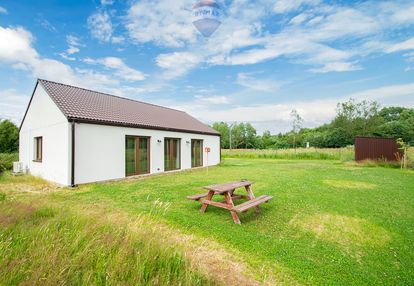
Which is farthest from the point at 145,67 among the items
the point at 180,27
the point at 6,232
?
the point at 6,232

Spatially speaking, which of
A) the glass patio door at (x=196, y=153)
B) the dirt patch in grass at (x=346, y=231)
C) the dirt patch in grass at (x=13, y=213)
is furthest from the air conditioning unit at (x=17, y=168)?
the dirt patch in grass at (x=346, y=231)

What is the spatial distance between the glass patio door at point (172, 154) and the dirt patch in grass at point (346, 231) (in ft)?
30.7

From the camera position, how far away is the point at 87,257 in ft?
6.99

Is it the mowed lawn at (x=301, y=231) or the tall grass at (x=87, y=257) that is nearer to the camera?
the tall grass at (x=87, y=257)

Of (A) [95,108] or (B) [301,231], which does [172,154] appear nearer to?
(A) [95,108]

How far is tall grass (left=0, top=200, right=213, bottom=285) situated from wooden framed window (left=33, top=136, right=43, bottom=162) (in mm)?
9704

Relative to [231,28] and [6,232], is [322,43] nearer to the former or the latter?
[231,28]

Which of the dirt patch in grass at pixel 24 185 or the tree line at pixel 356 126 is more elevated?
the tree line at pixel 356 126

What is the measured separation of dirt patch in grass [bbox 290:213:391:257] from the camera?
3.55 metres

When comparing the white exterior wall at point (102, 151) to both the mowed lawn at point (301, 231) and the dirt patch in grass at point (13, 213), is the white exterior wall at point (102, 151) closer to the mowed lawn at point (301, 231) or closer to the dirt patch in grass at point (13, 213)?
the mowed lawn at point (301, 231)

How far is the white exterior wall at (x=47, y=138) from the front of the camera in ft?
28.4

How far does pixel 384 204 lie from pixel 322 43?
9.36 metres

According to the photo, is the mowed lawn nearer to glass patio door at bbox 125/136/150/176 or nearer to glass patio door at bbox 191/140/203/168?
glass patio door at bbox 125/136/150/176

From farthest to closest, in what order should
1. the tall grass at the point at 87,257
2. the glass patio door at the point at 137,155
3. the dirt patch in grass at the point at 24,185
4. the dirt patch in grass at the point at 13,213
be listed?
the glass patio door at the point at 137,155 < the dirt patch in grass at the point at 24,185 < the dirt patch in grass at the point at 13,213 < the tall grass at the point at 87,257
